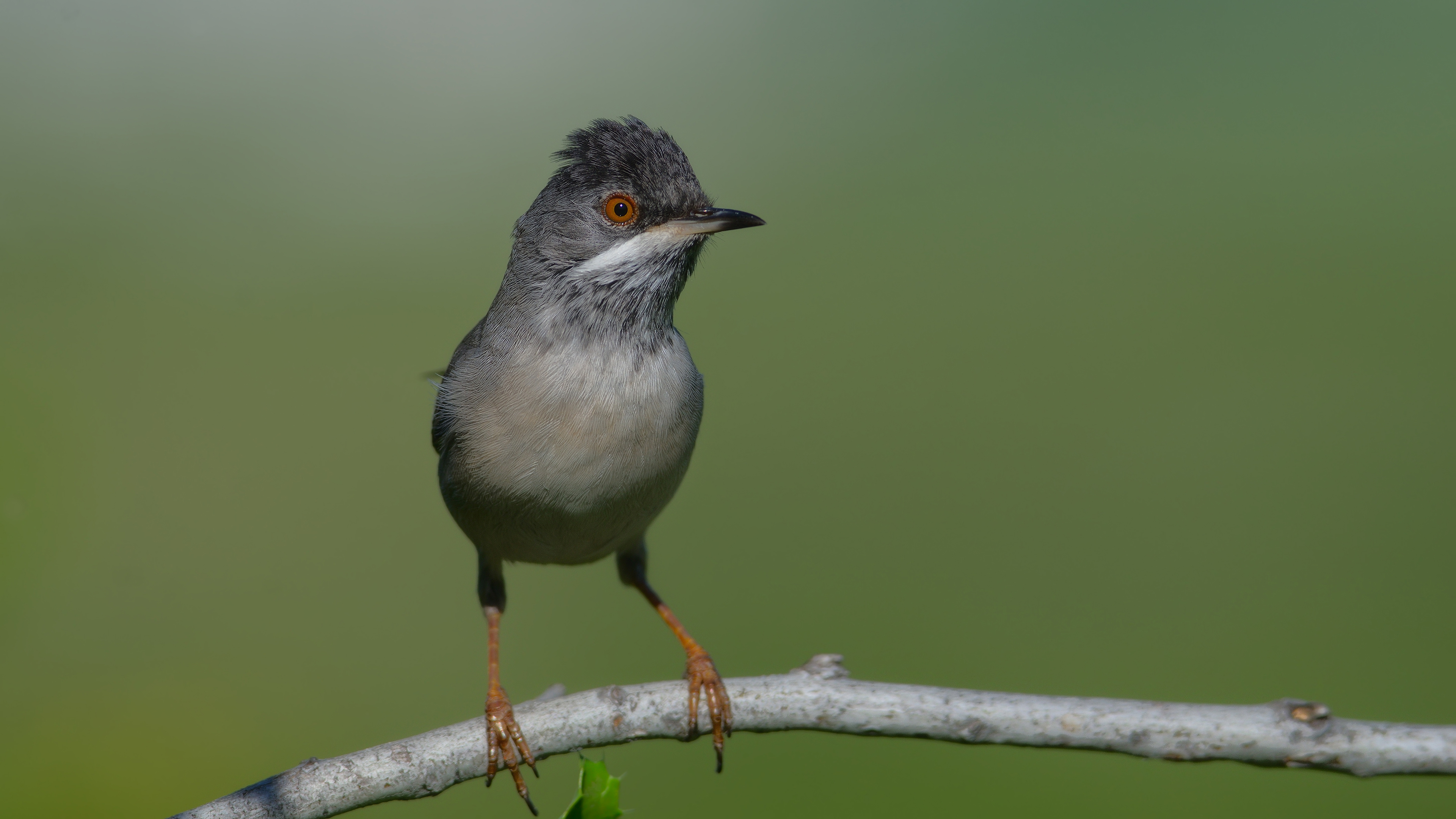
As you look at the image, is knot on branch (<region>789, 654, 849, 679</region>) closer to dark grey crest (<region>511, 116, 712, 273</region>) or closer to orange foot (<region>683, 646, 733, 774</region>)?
orange foot (<region>683, 646, 733, 774</region>)

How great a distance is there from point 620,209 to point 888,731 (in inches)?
84.9

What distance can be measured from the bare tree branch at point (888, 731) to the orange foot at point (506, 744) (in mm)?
124

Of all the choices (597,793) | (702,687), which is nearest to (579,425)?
(702,687)

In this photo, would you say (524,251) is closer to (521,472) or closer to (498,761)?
(521,472)

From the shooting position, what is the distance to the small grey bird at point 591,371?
3.75m

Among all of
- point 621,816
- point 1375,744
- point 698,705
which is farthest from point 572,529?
point 1375,744

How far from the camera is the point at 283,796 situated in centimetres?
309

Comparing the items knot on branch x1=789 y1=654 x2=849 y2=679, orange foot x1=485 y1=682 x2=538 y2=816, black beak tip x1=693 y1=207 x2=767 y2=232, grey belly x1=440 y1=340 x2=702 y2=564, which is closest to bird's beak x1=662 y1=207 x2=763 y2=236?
black beak tip x1=693 y1=207 x2=767 y2=232

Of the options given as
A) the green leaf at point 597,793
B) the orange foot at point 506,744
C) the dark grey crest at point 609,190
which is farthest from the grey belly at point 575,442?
the green leaf at point 597,793

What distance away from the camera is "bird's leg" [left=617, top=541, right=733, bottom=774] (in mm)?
3908

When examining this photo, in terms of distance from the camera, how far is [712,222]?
12.6 ft

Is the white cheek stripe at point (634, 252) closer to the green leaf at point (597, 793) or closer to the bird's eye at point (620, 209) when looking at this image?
the bird's eye at point (620, 209)

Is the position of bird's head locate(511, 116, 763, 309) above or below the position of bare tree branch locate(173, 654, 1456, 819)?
above

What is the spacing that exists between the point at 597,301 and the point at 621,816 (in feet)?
6.83
